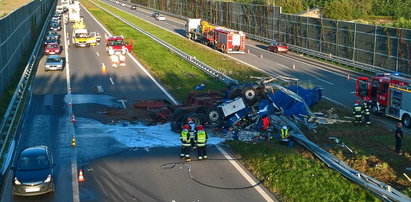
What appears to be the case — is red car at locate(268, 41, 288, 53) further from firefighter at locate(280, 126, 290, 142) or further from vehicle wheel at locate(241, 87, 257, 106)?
firefighter at locate(280, 126, 290, 142)

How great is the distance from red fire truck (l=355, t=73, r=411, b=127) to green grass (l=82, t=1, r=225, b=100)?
1108cm

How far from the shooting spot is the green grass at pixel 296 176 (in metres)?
16.3

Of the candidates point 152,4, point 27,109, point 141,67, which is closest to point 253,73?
point 141,67

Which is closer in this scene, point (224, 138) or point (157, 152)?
point (157, 152)

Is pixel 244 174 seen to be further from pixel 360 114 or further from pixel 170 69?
pixel 170 69

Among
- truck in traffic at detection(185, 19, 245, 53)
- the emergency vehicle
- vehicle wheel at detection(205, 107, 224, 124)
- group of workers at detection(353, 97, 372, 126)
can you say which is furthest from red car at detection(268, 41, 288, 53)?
vehicle wheel at detection(205, 107, 224, 124)

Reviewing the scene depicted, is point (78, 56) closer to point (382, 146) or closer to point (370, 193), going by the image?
point (382, 146)

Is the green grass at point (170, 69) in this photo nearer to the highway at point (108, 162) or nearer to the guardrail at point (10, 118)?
the highway at point (108, 162)

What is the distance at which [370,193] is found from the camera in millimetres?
16250

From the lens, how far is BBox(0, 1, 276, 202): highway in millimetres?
17125

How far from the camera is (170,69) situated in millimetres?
45188

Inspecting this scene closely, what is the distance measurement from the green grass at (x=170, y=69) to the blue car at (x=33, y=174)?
16.8 metres

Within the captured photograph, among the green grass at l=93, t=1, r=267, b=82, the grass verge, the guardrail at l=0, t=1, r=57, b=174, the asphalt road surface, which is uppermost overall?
the guardrail at l=0, t=1, r=57, b=174

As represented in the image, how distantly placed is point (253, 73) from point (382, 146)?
22.0 meters
